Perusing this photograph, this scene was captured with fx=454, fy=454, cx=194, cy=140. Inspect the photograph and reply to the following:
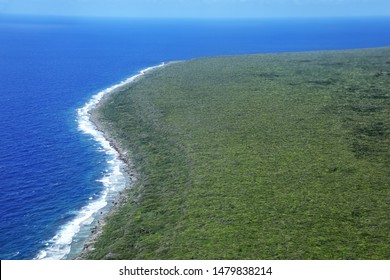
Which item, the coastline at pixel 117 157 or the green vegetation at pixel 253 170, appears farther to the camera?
the coastline at pixel 117 157

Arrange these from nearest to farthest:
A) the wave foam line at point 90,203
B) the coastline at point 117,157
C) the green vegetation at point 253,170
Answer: the green vegetation at point 253,170 < the wave foam line at point 90,203 < the coastline at point 117,157

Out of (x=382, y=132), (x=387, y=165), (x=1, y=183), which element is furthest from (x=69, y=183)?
(x=382, y=132)

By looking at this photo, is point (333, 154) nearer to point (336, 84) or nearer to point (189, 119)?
point (189, 119)

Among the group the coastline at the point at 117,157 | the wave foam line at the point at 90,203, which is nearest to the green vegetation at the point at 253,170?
the coastline at the point at 117,157

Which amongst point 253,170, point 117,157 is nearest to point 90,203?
point 117,157

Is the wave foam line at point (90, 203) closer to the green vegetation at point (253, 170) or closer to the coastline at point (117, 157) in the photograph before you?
the coastline at point (117, 157)

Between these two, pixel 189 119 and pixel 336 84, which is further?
pixel 336 84
